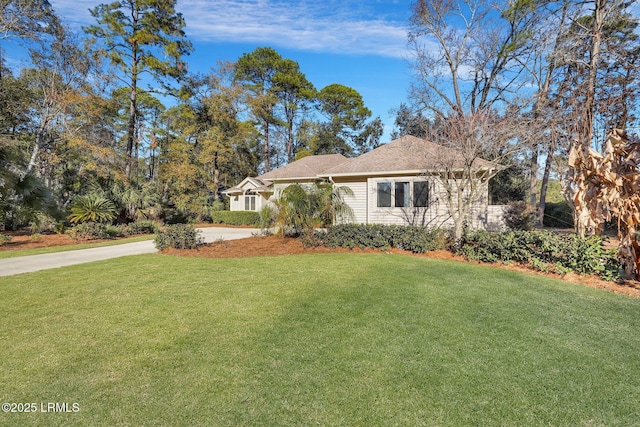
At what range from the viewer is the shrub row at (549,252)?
648 cm

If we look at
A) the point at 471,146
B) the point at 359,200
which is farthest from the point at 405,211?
the point at 471,146

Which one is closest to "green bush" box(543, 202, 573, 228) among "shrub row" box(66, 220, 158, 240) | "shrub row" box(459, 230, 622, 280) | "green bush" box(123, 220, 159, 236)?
"shrub row" box(459, 230, 622, 280)

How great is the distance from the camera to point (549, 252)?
277 inches

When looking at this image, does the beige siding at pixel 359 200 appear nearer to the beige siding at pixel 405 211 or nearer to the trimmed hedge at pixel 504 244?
the beige siding at pixel 405 211

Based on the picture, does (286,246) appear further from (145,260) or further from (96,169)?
(96,169)

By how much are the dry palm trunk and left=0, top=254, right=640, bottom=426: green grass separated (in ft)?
5.10

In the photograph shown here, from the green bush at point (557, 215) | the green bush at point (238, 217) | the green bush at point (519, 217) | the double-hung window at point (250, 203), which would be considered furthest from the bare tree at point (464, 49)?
the double-hung window at point (250, 203)

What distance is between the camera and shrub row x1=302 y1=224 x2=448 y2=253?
8.98m

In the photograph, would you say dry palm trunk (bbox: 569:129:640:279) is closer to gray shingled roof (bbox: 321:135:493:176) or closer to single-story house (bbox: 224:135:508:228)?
gray shingled roof (bbox: 321:135:493:176)

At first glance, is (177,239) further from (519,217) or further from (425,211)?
(519,217)

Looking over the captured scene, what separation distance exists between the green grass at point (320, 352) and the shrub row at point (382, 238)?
3336 mm

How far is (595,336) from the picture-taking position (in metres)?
3.60

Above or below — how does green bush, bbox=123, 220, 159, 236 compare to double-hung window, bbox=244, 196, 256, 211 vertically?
below

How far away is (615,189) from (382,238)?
17.6 feet
